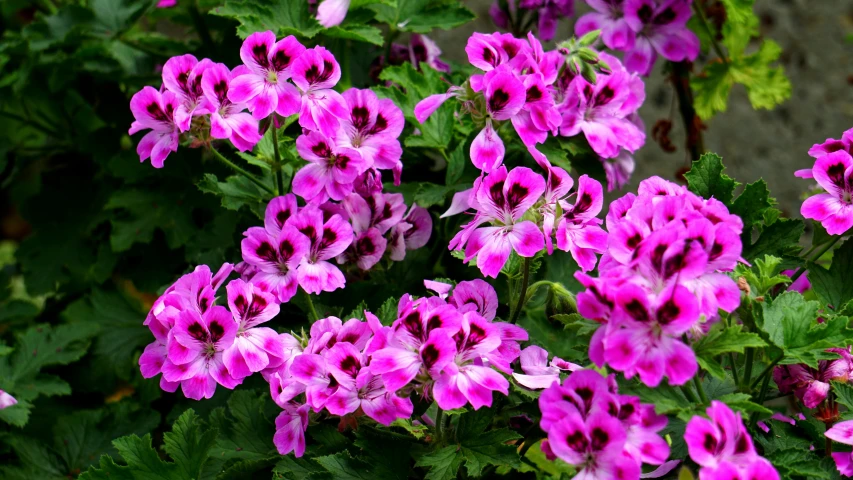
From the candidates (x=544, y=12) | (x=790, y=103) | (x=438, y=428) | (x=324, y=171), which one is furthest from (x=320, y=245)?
(x=790, y=103)

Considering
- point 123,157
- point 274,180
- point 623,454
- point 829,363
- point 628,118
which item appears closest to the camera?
point 623,454

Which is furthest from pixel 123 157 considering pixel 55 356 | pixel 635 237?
pixel 635 237

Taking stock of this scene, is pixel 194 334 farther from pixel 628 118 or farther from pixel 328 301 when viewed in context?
pixel 628 118

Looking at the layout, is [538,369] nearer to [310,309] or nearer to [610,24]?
[310,309]

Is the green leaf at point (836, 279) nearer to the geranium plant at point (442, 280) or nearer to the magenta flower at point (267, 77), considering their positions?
the geranium plant at point (442, 280)

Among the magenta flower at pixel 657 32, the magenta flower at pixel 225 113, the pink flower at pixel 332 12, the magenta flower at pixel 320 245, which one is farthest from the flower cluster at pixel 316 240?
the magenta flower at pixel 657 32
